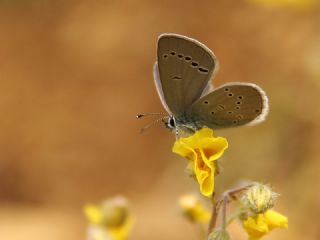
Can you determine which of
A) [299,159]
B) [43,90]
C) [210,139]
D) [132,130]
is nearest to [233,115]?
[210,139]

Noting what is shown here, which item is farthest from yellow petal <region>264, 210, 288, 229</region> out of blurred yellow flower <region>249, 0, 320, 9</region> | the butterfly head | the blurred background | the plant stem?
blurred yellow flower <region>249, 0, 320, 9</region>

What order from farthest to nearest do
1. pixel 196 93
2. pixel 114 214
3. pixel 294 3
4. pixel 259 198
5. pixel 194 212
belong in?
pixel 294 3 < pixel 114 214 < pixel 194 212 < pixel 196 93 < pixel 259 198

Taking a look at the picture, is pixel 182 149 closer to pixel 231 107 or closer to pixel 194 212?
pixel 231 107

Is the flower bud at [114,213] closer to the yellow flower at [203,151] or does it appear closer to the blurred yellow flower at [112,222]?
the blurred yellow flower at [112,222]

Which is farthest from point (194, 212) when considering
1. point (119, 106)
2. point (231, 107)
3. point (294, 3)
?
point (119, 106)

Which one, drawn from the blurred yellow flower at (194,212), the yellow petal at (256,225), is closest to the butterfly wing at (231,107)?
the yellow petal at (256,225)

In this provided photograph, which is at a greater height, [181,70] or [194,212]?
[181,70]

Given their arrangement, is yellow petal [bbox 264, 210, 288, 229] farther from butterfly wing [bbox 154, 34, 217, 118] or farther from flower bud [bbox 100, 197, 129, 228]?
flower bud [bbox 100, 197, 129, 228]

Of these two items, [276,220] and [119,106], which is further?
[119,106]
